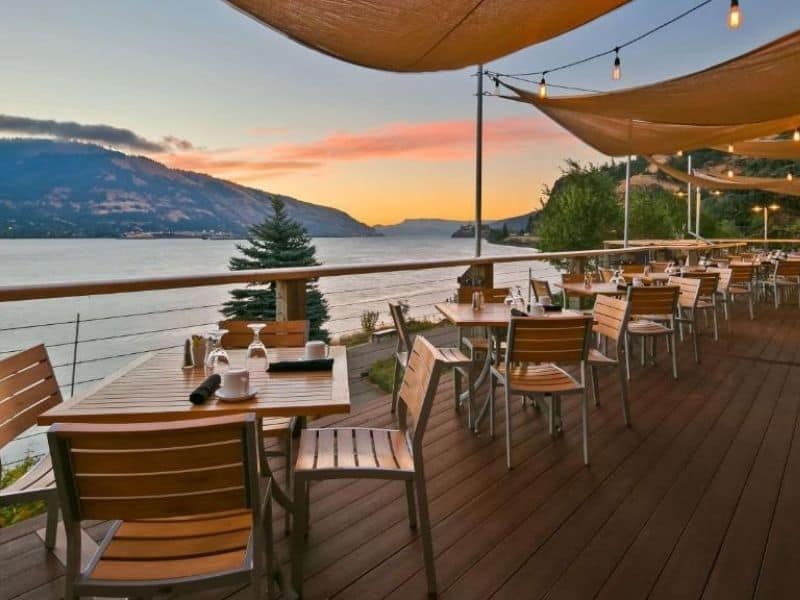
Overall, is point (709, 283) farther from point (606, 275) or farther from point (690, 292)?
point (606, 275)

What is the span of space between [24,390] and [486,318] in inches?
98.3

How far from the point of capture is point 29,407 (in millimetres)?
1992

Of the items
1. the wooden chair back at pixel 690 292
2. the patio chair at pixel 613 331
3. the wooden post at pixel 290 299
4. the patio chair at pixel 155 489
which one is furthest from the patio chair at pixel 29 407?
the wooden chair back at pixel 690 292

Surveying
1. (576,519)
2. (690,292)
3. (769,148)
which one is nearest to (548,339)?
(576,519)

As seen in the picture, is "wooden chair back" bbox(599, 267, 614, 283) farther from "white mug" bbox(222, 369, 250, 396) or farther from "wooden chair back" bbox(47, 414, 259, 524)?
"wooden chair back" bbox(47, 414, 259, 524)

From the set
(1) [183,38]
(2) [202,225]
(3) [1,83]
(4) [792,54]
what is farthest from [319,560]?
(2) [202,225]

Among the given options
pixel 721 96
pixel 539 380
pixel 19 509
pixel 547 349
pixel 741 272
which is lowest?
pixel 19 509

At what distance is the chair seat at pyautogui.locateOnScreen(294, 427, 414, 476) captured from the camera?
1893 mm

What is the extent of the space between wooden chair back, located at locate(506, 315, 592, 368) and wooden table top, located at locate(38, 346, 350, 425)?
1118 mm

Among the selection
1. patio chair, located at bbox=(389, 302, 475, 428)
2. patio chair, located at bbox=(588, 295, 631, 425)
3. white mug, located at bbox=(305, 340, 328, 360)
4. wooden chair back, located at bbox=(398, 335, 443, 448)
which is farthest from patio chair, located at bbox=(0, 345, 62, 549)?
patio chair, located at bbox=(588, 295, 631, 425)

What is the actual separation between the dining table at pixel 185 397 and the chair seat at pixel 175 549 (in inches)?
12.5

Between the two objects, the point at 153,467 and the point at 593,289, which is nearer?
the point at 153,467

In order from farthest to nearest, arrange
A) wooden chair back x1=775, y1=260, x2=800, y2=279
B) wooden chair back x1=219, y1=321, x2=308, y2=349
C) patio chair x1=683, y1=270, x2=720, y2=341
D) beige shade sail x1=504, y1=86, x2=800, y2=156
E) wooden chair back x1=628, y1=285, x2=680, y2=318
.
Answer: wooden chair back x1=775, y1=260, x2=800, y2=279 → beige shade sail x1=504, y1=86, x2=800, y2=156 → patio chair x1=683, y1=270, x2=720, y2=341 → wooden chair back x1=628, y1=285, x2=680, y2=318 → wooden chair back x1=219, y1=321, x2=308, y2=349

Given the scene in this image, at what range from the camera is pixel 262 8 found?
3121mm
